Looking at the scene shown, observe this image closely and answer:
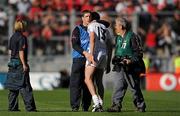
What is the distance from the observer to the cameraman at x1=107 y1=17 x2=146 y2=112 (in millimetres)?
14914

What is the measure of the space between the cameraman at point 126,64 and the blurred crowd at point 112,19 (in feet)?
49.1

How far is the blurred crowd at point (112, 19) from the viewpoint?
3019 cm

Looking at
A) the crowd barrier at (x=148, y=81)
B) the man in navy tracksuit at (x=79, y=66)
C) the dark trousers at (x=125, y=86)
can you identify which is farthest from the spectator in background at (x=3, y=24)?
the dark trousers at (x=125, y=86)

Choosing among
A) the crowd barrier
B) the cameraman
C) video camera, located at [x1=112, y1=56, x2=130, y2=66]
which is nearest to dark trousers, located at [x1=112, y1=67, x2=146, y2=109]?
the cameraman

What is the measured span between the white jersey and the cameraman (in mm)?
287

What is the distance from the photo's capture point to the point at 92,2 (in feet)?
105

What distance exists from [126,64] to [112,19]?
15814 millimetres

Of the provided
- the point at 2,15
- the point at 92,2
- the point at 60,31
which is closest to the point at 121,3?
the point at 92,2

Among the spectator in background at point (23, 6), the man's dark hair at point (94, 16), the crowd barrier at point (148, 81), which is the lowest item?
the crowd barrier at point (148, 81)

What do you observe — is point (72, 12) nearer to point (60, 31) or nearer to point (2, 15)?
point (60, 31)

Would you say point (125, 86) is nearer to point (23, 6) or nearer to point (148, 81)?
point (148, 81)

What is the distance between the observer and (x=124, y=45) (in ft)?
49.0

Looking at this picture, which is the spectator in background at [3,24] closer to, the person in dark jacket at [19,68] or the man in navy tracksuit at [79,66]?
the man in navy tracksuit at [79,66]

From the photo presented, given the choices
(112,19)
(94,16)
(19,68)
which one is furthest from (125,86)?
(112,19)
